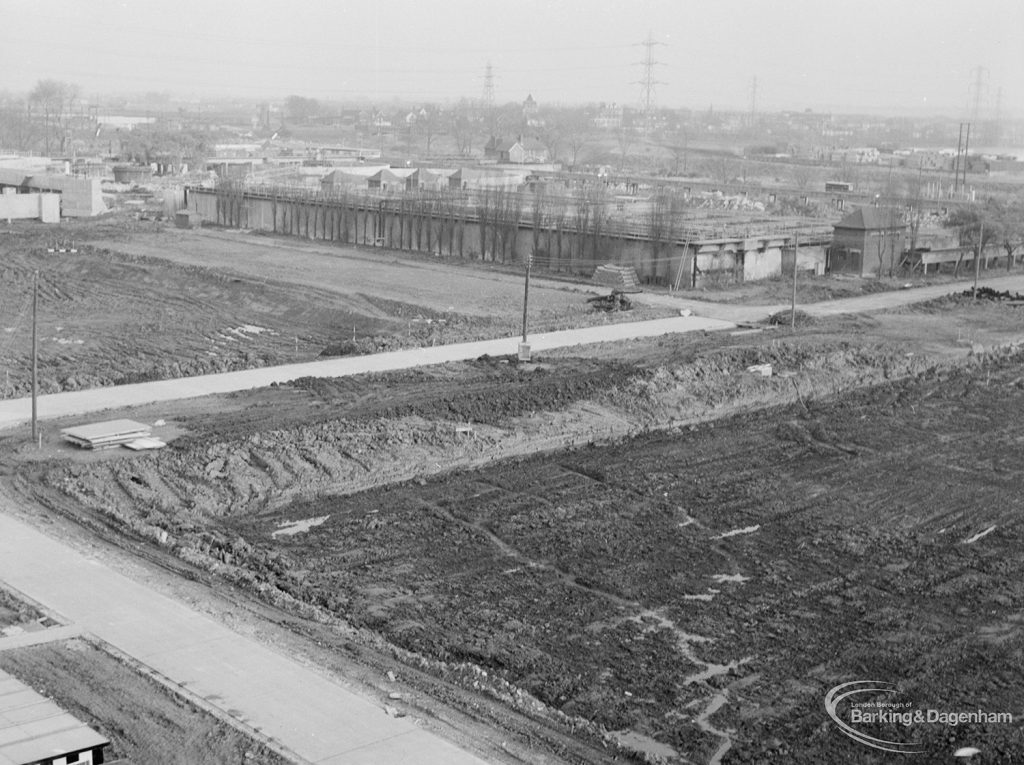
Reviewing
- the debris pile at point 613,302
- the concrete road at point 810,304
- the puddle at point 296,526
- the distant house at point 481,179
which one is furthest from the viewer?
the distant house at point 481,179

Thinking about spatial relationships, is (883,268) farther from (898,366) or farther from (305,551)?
(305,551)

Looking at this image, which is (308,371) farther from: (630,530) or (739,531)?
(739,531)

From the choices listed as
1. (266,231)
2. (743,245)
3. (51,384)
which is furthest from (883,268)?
(51,384)

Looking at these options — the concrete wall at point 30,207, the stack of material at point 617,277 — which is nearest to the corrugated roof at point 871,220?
the stack of material at point 617,277

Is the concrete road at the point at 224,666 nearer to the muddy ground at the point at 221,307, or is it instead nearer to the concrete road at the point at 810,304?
the muddy ground at the point at 221,307

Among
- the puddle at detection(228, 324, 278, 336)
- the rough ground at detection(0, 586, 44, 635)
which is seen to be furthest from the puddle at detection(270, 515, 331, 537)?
the puddle at detection(228, 324, 278, 336)
